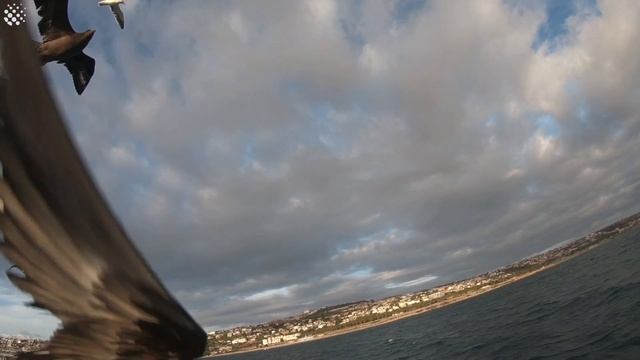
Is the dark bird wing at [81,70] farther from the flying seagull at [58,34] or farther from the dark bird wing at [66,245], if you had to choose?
the dark bird wing at [66,245]

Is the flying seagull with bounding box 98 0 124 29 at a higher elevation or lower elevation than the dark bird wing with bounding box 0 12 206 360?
higher

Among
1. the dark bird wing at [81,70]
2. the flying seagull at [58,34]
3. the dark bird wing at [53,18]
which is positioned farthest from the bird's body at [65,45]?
the dark bird wing at [81,70]

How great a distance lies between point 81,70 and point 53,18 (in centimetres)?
110

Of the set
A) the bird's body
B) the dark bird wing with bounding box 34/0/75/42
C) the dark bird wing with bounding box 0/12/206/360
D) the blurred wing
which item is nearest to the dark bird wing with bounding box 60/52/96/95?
the dark bird wing with bounding box 34/0/75/42

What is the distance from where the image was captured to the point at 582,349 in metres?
42.8

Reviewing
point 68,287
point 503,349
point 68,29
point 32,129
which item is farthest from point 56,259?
point 503,349

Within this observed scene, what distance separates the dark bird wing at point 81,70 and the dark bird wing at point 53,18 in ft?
2.87

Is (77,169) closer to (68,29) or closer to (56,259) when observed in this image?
(56,259)

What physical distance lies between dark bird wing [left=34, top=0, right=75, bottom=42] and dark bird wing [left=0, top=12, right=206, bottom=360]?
279 centimetres

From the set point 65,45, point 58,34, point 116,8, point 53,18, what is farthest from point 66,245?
point 116,8

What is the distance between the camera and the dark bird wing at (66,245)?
64.2 inches

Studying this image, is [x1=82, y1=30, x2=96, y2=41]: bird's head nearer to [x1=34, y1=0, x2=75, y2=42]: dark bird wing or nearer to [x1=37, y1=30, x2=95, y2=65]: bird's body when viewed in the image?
[x1=37, y1=30, x2=95, y2=65]: bird's body

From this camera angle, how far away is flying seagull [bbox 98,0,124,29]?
583cm

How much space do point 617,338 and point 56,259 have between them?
160ft
